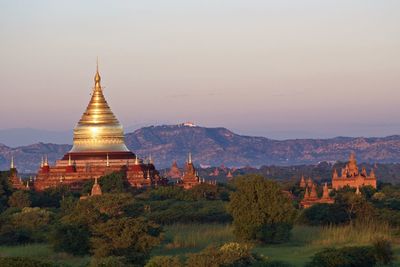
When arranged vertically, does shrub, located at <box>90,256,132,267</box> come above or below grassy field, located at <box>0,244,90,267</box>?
above

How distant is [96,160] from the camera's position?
7981 cm

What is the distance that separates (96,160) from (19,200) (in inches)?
567

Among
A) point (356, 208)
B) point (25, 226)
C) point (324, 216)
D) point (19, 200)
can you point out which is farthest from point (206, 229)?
point (19, 200)

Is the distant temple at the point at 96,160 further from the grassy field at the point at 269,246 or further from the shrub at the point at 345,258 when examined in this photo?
the shrub at the point at 345,258

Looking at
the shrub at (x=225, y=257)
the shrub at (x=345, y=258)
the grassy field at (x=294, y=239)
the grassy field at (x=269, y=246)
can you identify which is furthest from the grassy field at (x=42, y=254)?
the shrub at (x=345, y=258)

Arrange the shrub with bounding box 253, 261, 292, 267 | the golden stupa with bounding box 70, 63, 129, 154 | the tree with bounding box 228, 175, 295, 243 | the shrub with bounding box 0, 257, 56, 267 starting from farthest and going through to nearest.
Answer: the golden stupa with bounding box 70, 63, 129, 154
the tree with bounding box 228, 175, 295, 243
the shrub with bounding box 253, 261, 292, 267
the shrub with bounding box 0, 257, 56, 267

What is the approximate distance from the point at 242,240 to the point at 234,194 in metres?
3.25

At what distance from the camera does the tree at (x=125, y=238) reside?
42719 mm

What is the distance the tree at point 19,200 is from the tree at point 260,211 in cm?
1786

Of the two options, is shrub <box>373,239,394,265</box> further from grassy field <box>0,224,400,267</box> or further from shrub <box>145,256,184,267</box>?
shrub <box>145,256,184,267</box>

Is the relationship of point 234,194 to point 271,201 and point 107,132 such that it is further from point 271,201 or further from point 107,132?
point 107,132

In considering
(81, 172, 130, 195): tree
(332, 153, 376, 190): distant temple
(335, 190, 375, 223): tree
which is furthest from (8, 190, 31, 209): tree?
(332, 153, 376, 190): distant temple

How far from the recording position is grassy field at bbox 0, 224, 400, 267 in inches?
1732

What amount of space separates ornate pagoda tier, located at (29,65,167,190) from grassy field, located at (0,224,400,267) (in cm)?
2357
